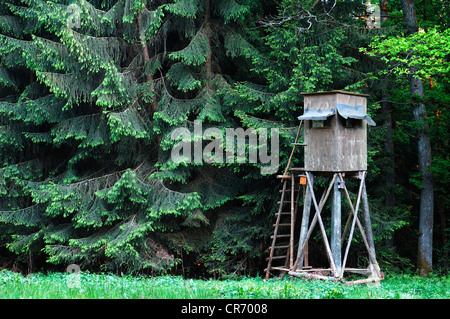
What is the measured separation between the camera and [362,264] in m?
11.9

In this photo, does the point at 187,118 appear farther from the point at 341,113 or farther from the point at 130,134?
the point at 341,113

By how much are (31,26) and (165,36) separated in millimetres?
4530

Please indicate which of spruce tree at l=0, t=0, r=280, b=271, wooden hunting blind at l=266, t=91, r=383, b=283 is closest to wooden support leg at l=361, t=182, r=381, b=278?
wooden hunting blind at l=266, t=91, r=383, b=283

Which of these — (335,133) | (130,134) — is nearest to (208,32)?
(130,134)

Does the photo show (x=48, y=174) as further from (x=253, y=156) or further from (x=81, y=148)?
(x=253, y=156)

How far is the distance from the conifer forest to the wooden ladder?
1.23 feet

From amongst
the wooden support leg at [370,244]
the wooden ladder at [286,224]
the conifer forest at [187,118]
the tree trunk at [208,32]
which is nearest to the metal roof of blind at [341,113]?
the wooden ladder at [286,224]

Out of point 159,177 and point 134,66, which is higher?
point 134,66

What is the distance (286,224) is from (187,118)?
3.93 meters

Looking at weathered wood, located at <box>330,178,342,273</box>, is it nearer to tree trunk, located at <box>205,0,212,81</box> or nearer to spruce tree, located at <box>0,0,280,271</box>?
spruce tree, located at <box>0,0,280,271</box>

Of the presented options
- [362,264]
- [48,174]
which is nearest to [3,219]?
[48,174]

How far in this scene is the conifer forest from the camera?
36.8 ft

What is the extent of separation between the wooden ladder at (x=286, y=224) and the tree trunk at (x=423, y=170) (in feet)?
12.2
